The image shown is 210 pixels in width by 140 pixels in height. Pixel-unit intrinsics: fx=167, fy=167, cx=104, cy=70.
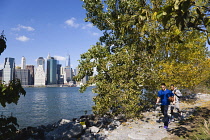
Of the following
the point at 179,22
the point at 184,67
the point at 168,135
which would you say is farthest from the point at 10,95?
the point at 184,67

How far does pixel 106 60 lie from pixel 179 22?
9820 millimetres

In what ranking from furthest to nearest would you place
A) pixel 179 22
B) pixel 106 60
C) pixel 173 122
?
pixel 106 60
pixel 173 122
pixel 179 22

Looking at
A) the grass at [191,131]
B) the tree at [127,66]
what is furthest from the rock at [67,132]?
the grass at [191,131]

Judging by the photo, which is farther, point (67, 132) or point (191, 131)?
point (67, 132)

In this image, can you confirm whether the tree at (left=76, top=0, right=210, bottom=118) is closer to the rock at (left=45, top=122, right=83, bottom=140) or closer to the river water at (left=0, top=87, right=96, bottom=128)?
the rock at (left=45, top=122, right=83, bottom=140)

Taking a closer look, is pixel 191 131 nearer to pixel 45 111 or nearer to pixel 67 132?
pixel 67 132

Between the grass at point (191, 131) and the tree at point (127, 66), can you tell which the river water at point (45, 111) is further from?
the grass at point (191, 131)

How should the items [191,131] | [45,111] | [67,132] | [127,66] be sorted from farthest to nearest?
[45,111] < [127,66] < [67,132] < [191,131]

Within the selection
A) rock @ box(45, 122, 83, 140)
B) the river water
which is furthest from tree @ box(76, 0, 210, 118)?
the river water

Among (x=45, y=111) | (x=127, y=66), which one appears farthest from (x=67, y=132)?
(x=45, y=111)

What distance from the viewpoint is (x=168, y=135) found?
27.2 feet

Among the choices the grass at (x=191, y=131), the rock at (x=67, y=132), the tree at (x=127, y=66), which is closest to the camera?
the grass at (x=191, y=131)

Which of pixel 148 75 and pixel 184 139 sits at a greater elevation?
pixel 148 75

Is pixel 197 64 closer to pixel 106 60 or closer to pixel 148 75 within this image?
pixel 148 75
